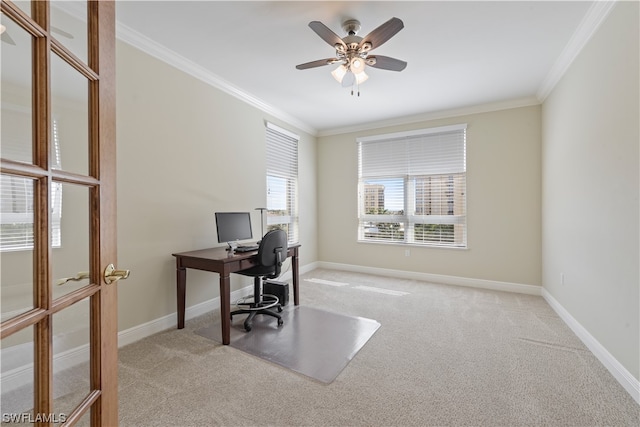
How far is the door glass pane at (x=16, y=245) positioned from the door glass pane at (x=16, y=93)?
0.22ft

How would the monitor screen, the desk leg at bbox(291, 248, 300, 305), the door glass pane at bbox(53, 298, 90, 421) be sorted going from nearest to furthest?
1. the door glass pane at bbox(53, 298, 90, 421)
2. the monitor screen
3. the desk leg at bbox(291, 248, 300, 305)

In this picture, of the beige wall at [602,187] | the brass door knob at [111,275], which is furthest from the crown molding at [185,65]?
the beige wall at [602,187]

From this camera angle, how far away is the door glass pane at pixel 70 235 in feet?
2.41

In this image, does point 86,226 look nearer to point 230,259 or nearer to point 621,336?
point 230,259

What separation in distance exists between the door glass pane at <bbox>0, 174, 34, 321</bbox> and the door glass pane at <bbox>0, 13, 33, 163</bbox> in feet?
0.22

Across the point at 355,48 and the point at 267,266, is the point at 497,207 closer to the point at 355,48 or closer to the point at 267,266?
the point at 355,48

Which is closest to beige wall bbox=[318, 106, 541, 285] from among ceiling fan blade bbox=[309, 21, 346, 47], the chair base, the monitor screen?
the chair base

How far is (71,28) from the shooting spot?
0.87 metres

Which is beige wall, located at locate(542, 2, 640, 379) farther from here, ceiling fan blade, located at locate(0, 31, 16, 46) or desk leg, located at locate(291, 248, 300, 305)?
ceiling fan blade, located at locate(0, 31, 16, 46)

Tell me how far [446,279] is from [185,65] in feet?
14.5

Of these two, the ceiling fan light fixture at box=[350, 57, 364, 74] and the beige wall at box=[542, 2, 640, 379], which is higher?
the ceiling fan light fixture at box=[350, 57, 364, 74]

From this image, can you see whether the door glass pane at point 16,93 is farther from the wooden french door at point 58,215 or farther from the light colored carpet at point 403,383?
the light colored carpet at point 403,383

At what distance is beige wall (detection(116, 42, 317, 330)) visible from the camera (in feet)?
8.00

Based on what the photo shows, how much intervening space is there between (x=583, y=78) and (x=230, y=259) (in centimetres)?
348
